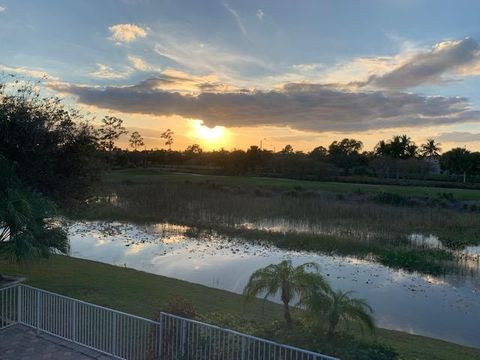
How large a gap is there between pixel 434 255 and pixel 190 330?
20484 mm

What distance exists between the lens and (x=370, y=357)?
24.3 feet

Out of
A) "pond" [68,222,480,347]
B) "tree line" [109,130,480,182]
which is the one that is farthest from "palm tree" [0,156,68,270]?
"tree line" [109,130,480,182]

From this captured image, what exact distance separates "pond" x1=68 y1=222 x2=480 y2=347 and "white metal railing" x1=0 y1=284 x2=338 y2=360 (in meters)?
6.79

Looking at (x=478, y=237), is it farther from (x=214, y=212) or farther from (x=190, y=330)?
(x=190, y=330)

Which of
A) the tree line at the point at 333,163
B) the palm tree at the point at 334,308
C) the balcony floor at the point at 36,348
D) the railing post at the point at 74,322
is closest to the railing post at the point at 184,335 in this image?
the balcony floor at the point at 36,348

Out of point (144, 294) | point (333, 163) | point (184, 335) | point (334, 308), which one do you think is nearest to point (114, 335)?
point (184, 335)

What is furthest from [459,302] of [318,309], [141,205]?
[141,205]

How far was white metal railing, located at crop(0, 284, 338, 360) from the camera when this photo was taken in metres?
7.64

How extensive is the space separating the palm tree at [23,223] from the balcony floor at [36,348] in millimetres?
1755

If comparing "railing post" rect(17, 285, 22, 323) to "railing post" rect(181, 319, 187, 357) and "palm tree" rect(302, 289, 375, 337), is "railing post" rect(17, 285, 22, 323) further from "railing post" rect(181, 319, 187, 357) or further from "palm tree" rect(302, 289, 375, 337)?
"palm tree" rect(302, 289, 375, 337)

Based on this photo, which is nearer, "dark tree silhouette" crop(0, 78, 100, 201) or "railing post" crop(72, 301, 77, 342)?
"railing post" crop(72, 301, 77, 342)

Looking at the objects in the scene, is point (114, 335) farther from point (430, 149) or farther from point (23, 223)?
point (430, 149)

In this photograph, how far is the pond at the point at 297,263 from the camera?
15648mm

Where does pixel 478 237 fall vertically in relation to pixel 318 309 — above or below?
below
